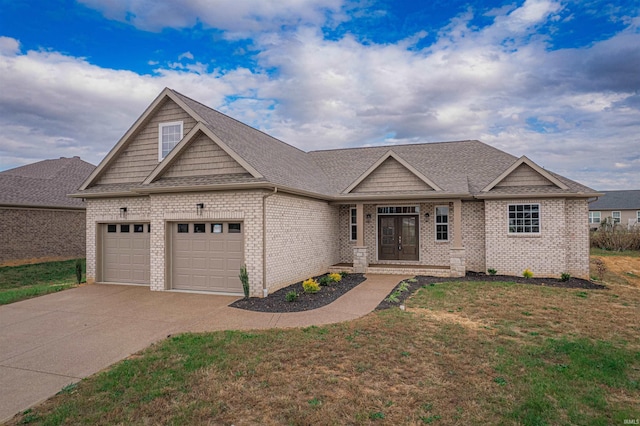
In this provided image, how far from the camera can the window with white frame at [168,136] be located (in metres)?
12.9

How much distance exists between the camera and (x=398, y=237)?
651 inches

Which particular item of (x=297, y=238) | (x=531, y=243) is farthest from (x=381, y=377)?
(x=531, y=243)

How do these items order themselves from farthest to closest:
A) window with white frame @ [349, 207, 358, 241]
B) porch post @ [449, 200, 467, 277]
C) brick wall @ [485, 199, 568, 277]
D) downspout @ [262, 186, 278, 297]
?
window with white frame @ [349, 207, 358, 241] → porch post @ [449, 200, 467, 277] → brick wall @ [485, 199, 568, 277] → downspout @ [262, 186, 278, 297]

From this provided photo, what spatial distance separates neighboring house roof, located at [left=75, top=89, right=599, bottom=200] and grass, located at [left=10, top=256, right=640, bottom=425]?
5397 millimetres

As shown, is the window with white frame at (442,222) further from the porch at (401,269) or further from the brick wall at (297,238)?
the brick wall at (297,238)

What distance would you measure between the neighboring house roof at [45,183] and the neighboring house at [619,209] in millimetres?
50112

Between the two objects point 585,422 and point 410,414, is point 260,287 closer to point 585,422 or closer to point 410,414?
point 410,414

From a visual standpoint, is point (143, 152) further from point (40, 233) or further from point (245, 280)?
point (40, 233)

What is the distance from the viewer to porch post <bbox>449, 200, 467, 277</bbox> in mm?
14211

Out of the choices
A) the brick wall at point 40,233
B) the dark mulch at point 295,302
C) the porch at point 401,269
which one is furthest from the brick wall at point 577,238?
the brick wall at point 40,233

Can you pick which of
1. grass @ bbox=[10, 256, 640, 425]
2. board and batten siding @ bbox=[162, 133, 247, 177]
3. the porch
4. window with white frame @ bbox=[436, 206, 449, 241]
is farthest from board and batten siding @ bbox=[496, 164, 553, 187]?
board and batten siding @ bbox=[162, 133, 247, 177]

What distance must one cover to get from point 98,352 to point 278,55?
13.3 meters

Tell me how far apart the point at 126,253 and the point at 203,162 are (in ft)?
15.8

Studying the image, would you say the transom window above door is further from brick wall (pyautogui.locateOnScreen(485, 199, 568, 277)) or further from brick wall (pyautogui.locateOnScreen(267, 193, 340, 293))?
brick wall (pyautogui.locateOnScreen(485, 199, 568, 277))
